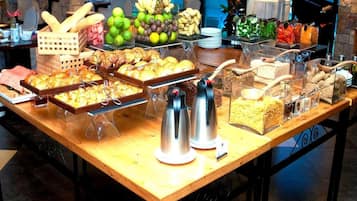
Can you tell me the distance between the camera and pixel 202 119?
1.69 m

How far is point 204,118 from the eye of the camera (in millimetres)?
1688

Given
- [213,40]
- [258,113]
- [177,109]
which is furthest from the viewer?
[213,40]

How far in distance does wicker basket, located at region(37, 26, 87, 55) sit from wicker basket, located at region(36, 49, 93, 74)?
0.03 metres

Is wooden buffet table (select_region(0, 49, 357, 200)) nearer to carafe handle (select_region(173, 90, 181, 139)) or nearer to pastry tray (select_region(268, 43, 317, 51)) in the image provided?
carafe handle (select_region(173, 90, 181, 139))

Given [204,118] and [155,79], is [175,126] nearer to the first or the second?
[204,118]

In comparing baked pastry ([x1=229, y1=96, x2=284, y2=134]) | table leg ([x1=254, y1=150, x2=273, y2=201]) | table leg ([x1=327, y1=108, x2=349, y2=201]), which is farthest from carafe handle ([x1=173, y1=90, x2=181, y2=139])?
table leg ([x1=327, y1=108, x2=349, y2=201])

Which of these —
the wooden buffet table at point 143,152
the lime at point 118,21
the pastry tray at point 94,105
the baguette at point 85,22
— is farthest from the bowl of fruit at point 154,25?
the pastry tray at point 94,105

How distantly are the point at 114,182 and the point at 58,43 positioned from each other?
4.44 ft

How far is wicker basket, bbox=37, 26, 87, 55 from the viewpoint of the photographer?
223 centimetres

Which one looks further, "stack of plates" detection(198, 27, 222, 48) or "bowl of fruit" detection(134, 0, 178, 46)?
"stack of plates" detection(198, 27, 222, 48)

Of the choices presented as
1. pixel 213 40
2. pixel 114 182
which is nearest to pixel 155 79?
pixel 114 182

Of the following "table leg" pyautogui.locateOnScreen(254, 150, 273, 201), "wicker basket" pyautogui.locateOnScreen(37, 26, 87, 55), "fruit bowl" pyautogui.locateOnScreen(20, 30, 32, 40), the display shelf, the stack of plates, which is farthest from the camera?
"fruit bowl" pyautogui.locateOnScreen(20, 30, 32, 40)

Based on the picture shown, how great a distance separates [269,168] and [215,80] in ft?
1.92

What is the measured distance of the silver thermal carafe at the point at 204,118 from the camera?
1.69 meters
